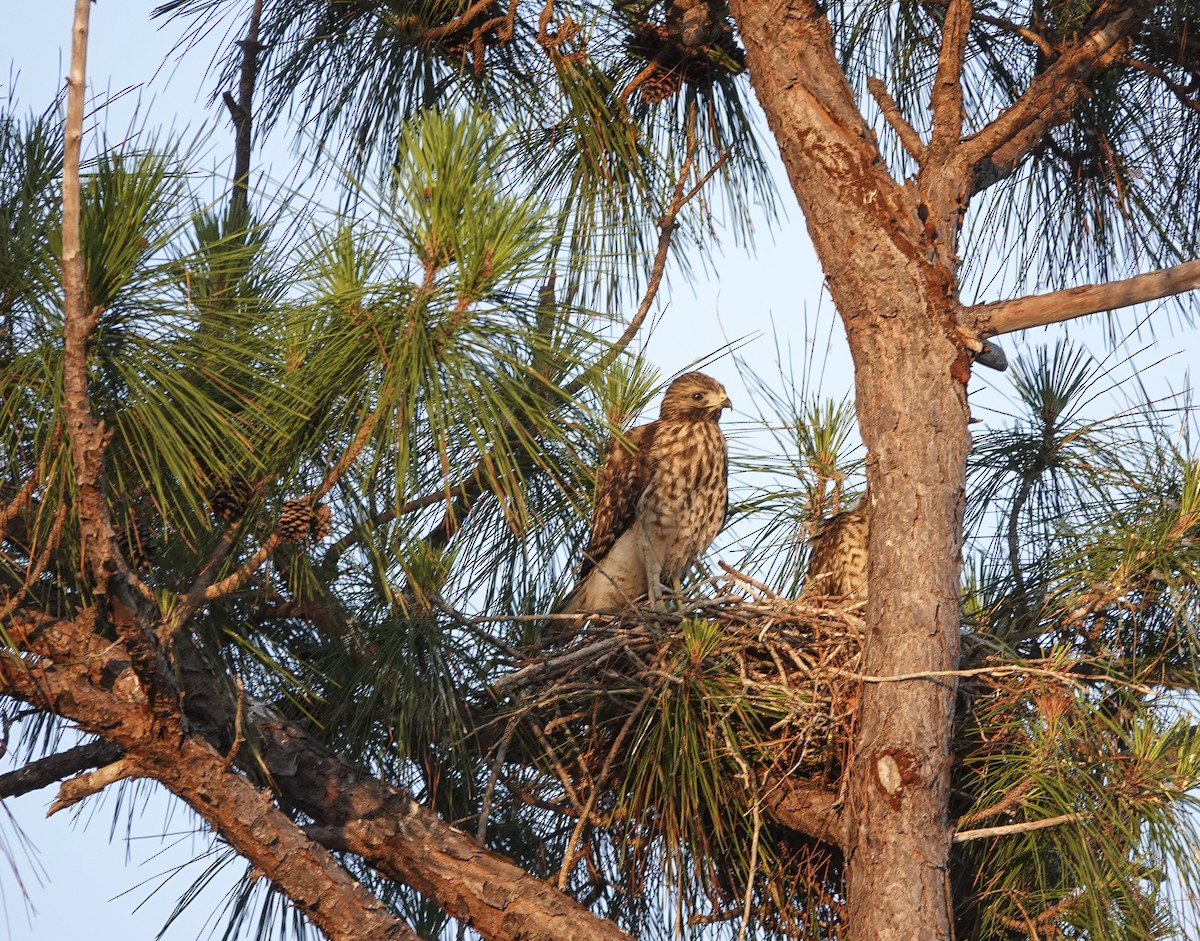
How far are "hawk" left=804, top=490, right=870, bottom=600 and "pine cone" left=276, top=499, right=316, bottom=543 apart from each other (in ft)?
7.07

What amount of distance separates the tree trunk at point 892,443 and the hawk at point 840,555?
115cm

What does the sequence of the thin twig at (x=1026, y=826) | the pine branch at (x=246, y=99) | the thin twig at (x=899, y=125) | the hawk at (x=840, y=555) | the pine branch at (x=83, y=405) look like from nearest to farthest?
the pine branch at (x=83, y=405) → the thin twig at (x=1026, y=826) → the thin twig at (x=899, y=125) → the pine branch at (x=246, y=99) → the hawk at (x=840, y=555)

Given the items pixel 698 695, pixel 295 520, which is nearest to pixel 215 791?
pixel 295 520

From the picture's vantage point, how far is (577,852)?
3.68m

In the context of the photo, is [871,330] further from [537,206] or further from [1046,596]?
[537,206]

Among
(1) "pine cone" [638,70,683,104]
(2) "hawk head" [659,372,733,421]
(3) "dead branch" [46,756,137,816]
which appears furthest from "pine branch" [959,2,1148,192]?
(3) "dead branch" [46,756,137,816]

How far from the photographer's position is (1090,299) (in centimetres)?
326

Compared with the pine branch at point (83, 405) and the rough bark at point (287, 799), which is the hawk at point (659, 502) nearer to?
the rough bark at point (287, 799)

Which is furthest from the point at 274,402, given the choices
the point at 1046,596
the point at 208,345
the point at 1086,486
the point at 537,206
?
the point at 1086,486

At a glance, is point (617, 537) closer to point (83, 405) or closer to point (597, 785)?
point (597, 785)

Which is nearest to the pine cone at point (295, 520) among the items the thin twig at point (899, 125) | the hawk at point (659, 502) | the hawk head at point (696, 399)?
the thin twig at point (899, 125)

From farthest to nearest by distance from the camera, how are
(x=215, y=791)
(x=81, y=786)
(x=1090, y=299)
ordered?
(x=1090, y=299) < (x=215, y=791) < (x=81, y=786)

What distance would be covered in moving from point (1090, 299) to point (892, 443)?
53 centimetres

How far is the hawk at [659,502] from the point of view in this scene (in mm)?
4820
